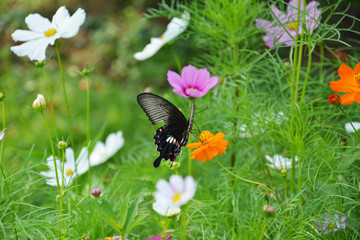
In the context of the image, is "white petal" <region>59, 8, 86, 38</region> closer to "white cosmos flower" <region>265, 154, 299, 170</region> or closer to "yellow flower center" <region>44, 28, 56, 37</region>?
"yellow flower center" <region>44, 28, 56, 37</region>

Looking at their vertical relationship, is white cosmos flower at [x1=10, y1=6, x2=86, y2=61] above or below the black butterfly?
above

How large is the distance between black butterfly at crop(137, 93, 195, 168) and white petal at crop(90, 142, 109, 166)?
473 mm

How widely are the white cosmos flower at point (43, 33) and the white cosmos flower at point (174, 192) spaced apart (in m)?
0.42

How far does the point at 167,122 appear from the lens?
2.57 feet

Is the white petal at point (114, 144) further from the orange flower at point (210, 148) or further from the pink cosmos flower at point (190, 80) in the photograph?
the orange flower at point (210, 148)

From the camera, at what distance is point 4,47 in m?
3.24

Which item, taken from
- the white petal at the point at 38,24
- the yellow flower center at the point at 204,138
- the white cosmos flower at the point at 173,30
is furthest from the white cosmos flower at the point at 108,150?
the yellow flower center at the point at 204,138

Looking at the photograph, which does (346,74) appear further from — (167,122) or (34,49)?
(34,49)

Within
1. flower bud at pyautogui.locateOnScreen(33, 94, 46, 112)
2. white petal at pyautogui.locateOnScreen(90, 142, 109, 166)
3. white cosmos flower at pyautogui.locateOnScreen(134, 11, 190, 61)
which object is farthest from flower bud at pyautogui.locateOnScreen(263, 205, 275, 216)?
white petal at pyautogui.locateOnScreen(90, 142, 109, 166)

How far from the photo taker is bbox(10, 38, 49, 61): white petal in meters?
0.83

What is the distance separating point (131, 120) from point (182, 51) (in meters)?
0.77

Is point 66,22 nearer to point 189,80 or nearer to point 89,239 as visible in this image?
point 189,80

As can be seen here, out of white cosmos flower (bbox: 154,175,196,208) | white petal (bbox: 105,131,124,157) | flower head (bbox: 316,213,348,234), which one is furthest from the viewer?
white petal (bbox: 105,131,124,157)

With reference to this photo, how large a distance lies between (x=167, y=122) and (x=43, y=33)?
382 millimetres
